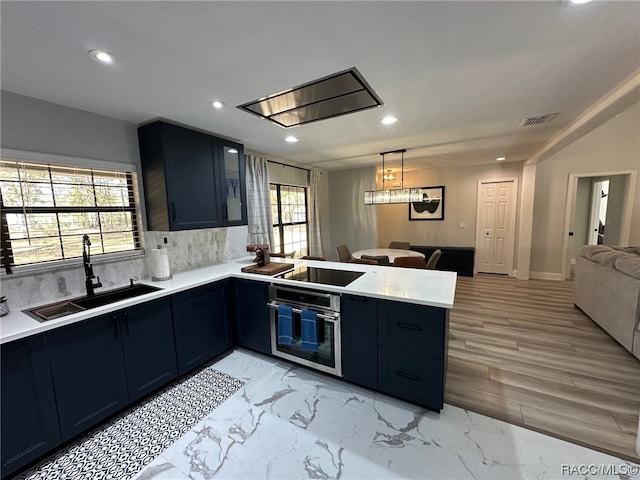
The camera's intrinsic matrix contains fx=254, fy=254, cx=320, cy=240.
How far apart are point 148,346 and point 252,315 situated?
34.9 inches

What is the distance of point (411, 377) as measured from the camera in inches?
74.2

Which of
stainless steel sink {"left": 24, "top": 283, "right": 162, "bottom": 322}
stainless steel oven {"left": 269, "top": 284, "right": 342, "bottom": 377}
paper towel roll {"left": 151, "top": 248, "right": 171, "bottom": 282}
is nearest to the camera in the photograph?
stainless steel sink {"left": 24, "top": 283, "right": 162, "bottom": 322}

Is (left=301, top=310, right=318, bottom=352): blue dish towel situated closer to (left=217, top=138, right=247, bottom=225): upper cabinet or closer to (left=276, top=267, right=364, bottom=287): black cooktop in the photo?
(left=276, top=267, right=364, bottom=287): black cooktop

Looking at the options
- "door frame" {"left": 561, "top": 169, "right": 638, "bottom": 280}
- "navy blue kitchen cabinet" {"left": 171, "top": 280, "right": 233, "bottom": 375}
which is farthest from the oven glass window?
"door frame" {"left": 561, "top": 169, "right": 638, "bottom": 280}

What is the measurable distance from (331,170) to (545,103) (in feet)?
13.2

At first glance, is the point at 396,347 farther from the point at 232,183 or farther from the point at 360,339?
the point at 232,183

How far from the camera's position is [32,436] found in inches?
58.7

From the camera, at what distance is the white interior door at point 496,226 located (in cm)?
549

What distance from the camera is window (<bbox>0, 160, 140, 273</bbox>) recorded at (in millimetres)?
1810

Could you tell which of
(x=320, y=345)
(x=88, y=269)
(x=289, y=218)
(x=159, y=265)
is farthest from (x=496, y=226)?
(x=88, y=269)

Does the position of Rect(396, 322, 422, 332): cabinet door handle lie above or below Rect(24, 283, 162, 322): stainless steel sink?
below

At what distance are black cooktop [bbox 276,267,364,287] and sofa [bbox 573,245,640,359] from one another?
2635 millimetres

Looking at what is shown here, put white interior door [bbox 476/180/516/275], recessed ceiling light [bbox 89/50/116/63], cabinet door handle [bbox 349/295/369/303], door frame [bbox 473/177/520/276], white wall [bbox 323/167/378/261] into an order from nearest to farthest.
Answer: recessed ceiling light [bbox 89/50/116/63] → cabinet door handle [bbox 349/295/369/303] → door frame [bbox 473/177/520/276] → white interior door [bbox 476/180/516/275] → white wall [bbox 323/167/378/261]

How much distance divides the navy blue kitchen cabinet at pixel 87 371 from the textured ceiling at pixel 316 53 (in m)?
1.61
